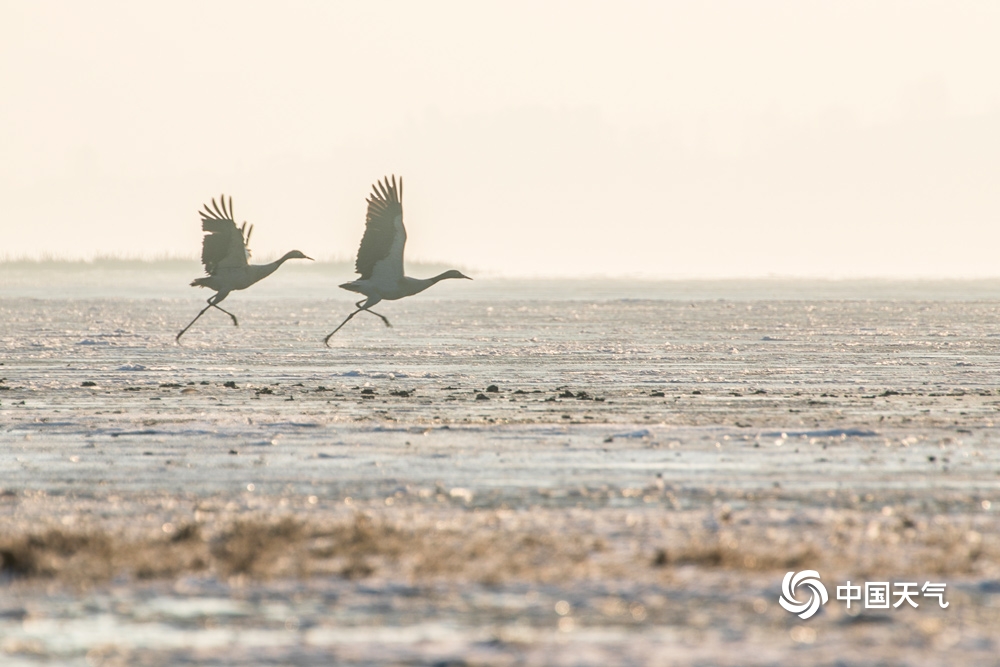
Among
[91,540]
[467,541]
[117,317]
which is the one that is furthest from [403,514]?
[117,317]

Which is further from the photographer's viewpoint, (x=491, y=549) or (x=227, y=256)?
(x=227, y=256)

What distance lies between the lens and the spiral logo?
638 cm

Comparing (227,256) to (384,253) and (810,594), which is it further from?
(810,594)

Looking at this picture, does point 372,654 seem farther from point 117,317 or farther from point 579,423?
point 117,317

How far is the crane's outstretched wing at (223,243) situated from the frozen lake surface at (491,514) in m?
3.09

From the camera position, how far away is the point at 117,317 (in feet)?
132

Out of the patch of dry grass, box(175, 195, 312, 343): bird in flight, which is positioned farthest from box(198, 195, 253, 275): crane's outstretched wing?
the patch of dry grass

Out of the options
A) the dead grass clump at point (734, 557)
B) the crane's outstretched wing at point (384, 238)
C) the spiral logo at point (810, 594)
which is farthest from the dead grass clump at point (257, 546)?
the crane's outstretched wing at point (384, 238)

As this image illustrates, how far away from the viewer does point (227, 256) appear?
23.2 m

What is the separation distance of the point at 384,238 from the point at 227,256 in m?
3.38

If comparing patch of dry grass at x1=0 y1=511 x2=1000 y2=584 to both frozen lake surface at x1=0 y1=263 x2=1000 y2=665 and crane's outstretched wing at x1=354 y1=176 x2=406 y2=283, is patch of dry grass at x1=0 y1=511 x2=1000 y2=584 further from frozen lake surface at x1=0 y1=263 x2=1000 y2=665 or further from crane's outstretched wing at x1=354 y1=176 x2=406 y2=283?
crane's outstretched wing at x1=354 y1=176 x2=406 y2=283

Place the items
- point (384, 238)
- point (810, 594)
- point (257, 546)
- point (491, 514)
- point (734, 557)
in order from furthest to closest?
point (384, 238) < point (491, 514) < point (257, 546) < point (734, 557) < point (810, 594)

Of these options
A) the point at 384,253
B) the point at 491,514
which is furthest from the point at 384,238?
the point at 491,514

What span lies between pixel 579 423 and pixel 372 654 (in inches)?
320
